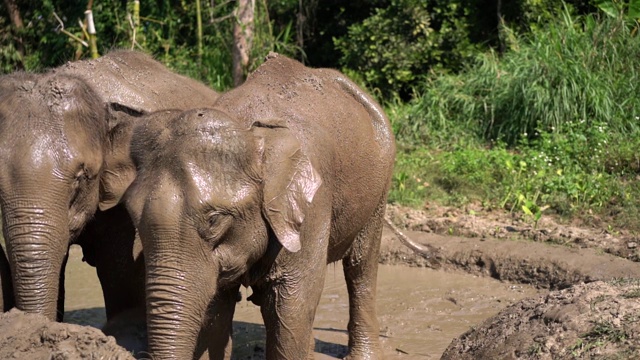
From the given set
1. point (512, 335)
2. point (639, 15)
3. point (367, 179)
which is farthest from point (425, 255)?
point (639, 15)

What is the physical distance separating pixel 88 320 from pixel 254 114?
371cm

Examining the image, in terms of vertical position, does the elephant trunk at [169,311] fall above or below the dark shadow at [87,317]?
above

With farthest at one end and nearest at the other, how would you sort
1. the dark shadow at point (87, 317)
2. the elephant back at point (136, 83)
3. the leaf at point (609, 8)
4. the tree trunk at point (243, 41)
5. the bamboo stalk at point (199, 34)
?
the bamboo stalk at point (199, 34) → the tree trunk at point (243, 41) → the leaf at point (609, 8) → the dark shadow at point (87, 317) → the elephant back at point (136, 83)

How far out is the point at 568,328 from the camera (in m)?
5.80

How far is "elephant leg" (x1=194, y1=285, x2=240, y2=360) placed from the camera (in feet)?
19.5

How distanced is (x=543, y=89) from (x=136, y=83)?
6815mm

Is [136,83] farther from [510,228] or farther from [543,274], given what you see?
[510,228]

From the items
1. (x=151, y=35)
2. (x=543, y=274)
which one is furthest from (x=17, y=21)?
(x=543, y=274)

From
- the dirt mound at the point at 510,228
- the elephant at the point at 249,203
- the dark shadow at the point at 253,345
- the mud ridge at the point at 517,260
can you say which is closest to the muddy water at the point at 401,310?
the dark shadow at the point at 253,345

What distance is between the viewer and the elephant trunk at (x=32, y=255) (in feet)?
19.1

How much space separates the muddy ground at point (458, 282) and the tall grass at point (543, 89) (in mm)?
2545

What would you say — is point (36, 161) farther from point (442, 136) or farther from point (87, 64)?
point (442, 136)

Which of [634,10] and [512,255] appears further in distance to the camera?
[634,10]

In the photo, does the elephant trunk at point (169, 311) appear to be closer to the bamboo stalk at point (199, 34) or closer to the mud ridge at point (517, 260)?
the mud ridge at point (517, 260)
